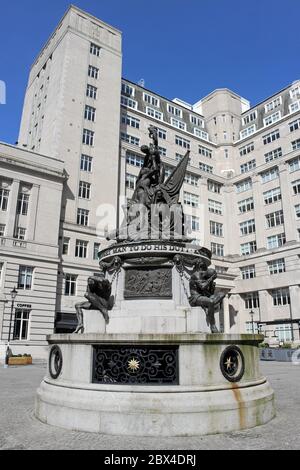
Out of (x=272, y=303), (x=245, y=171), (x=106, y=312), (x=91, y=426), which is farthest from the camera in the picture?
(x=245, y=171)

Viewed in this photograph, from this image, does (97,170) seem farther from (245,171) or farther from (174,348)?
(174,348)

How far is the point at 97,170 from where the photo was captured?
52406 millimetres

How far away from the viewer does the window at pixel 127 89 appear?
6669 cm

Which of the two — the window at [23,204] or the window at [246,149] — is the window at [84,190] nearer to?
the window at [23,204]

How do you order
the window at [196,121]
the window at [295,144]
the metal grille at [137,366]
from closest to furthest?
the metal grille at [137,366] < the window at [295,144] < the window at [196,121]

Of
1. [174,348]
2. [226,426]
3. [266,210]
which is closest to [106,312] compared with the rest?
[174,348]

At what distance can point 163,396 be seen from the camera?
25.2 feet

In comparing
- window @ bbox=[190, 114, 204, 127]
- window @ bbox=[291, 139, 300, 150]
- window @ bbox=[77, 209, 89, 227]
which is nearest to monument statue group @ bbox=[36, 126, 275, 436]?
window @ bbox=[77, 209, 89, 227]

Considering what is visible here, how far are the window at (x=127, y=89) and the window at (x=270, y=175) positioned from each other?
1117 inches

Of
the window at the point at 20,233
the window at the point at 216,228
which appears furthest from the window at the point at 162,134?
the window at the point at 20,233

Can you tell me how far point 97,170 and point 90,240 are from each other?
34.7ft

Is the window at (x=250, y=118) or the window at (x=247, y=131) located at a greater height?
the window at (x=250, y=118)

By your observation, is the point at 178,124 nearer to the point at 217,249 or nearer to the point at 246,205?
the point at 246,205

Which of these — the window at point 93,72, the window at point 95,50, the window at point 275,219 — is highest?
the window at point 95,50
